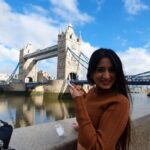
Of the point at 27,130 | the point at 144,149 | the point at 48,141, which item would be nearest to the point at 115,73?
the point at 48,141

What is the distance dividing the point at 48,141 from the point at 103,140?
0.47 meters

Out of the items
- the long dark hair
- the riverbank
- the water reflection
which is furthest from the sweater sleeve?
the water reflection

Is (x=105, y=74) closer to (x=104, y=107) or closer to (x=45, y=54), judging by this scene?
(x=104, y=107)

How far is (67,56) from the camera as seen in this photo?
39.9 m

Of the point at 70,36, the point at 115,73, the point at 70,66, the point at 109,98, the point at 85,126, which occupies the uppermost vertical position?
the point at 70,36

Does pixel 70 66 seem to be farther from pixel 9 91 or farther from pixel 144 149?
pixel 144 149

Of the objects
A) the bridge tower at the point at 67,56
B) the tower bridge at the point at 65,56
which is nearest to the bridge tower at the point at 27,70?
the tower bridge at the point at 65,56

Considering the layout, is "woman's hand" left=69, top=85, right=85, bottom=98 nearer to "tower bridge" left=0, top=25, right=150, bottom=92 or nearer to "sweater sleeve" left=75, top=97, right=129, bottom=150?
"sweater sleeve" left=75, top=97, right=129, bottom=150

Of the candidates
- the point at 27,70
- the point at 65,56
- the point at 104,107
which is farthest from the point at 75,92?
the point at 27,70

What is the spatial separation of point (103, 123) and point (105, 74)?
25 cm

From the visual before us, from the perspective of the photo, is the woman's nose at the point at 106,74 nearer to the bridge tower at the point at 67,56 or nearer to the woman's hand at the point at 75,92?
the woman's hand at the point at 75,92

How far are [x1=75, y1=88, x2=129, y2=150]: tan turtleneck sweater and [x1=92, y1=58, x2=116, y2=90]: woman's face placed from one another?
0.09 m

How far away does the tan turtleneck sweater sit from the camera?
1.06 metres

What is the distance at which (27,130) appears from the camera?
160cm
